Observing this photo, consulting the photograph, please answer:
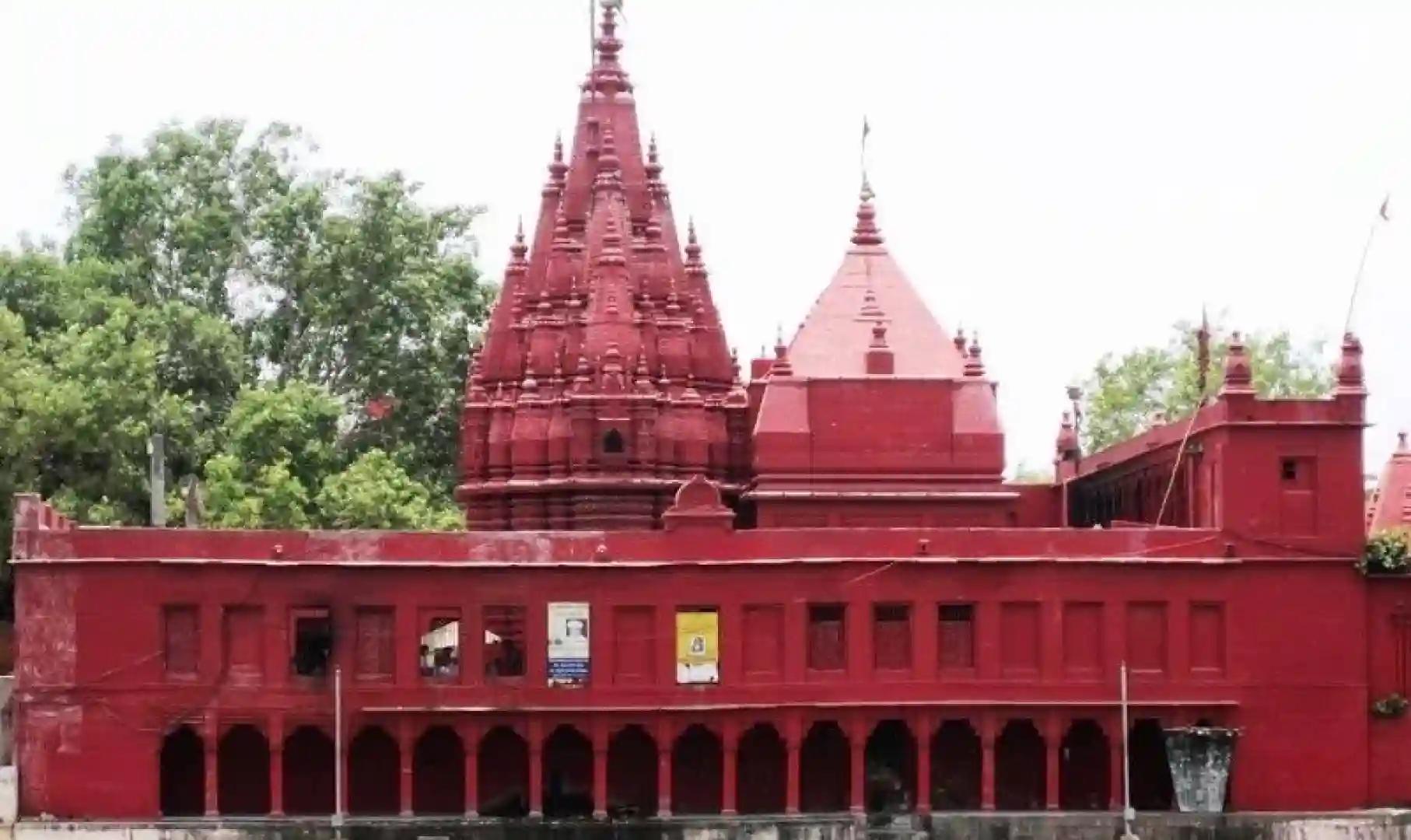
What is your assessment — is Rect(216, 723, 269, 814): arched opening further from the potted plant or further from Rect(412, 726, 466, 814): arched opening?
the potted plant

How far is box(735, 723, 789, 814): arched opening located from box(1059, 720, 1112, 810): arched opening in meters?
4.46

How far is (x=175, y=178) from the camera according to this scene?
285 feet

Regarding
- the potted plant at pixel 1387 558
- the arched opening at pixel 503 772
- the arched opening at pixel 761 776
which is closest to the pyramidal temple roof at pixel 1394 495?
the potted plant at pixel 1387 558

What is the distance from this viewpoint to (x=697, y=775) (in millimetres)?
60219

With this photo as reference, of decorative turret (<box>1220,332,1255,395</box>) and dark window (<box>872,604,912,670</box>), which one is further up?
decorative turret (<box>1220,332,1255,395</box>)

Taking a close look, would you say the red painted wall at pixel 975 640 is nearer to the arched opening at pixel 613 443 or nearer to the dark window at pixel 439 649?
the dark window at pixel 439 649

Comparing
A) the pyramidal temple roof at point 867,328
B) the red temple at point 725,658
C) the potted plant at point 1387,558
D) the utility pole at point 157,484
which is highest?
the pyramidal temple roof at point 867,328

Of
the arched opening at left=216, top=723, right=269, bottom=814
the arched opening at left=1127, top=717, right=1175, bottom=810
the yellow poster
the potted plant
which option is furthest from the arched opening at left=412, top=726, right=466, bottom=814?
the potted plant

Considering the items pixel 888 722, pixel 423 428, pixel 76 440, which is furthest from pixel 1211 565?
pixel 423 428

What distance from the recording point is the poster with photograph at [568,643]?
2297 inches

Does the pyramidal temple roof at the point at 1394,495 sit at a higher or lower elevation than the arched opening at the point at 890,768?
higher

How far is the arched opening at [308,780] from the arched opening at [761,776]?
644cm

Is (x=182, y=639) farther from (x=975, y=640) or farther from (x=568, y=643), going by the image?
(x=975, y=640)

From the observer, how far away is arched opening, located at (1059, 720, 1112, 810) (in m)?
60.6
